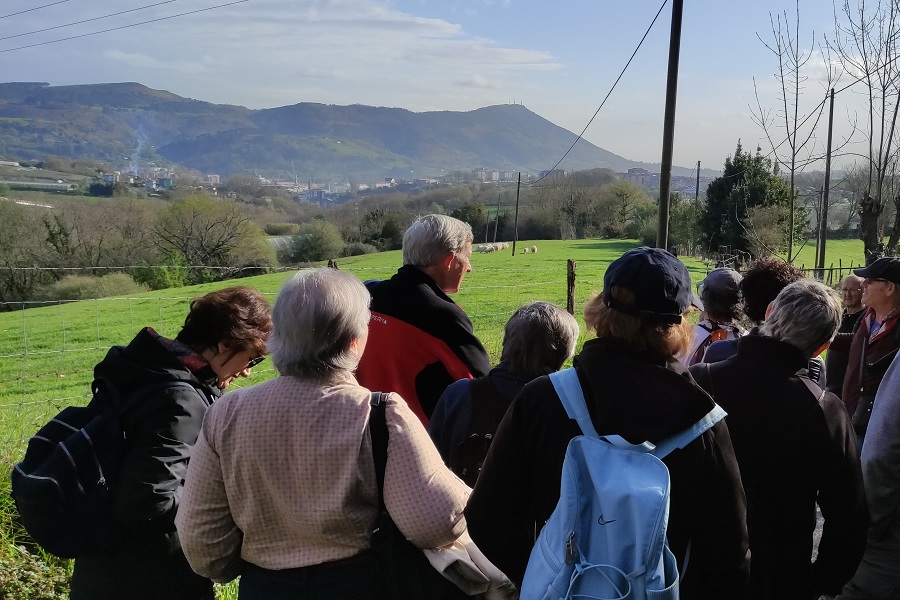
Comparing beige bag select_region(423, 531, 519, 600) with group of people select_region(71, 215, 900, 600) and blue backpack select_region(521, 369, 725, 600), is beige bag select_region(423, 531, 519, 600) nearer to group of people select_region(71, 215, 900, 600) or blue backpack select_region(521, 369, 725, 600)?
group of people select_region(71, 215, 900, 600)

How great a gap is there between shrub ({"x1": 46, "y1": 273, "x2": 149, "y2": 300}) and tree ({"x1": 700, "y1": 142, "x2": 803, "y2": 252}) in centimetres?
3264

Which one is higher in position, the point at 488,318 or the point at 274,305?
the point at 274,305

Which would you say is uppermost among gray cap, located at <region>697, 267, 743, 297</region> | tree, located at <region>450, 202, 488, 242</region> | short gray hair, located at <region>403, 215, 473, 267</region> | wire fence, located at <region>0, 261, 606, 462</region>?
tree, located at <region>450, 202, 488, 242</region>

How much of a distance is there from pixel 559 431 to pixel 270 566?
924 mm

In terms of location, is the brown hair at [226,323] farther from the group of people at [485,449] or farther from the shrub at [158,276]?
the shrub at [158,276]

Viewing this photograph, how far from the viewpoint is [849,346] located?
4.41m

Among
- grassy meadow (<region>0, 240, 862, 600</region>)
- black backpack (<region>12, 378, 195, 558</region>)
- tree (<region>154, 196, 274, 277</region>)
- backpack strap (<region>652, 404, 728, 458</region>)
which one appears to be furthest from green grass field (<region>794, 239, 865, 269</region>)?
tree (<region>154, 196, 274, 277</region>)

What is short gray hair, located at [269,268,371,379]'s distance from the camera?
1.99 m

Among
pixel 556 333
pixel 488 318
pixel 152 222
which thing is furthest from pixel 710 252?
pixel 152 222

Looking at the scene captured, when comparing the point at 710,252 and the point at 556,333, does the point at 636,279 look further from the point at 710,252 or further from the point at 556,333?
the point at 710,252

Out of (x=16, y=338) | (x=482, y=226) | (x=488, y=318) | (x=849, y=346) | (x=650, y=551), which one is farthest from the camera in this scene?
(x=482, y=226)

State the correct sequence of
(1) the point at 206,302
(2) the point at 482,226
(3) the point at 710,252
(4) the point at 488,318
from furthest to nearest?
(2) the point at 482,226
(3) the point at 710,252
(4) the point at 488,318
(1) the point at 206,302

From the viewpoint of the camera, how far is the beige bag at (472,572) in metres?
1.97

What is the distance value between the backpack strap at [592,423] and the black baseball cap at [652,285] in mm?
237
